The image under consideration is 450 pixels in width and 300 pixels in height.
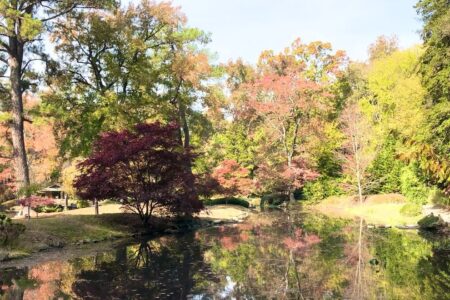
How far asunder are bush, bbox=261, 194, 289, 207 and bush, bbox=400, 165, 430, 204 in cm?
1383

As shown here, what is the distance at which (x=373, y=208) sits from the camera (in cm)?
2783

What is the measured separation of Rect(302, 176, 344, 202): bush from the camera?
3631cm

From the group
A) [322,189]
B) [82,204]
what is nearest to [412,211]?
[322,189]

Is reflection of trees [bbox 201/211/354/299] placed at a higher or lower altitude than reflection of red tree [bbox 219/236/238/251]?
lower

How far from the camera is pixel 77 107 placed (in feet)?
71.8

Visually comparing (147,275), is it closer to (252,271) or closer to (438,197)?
(252,271)

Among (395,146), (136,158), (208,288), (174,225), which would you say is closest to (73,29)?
(136,158)

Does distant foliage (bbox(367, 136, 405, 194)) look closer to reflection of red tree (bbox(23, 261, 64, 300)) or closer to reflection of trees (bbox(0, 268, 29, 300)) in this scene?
reflection of red tree (bbox(23, 261, 64, 300))

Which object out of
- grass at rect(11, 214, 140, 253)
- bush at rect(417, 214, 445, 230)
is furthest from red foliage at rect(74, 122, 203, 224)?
bush at rect(417, 214, 445, 230)

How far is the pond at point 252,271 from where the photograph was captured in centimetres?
843

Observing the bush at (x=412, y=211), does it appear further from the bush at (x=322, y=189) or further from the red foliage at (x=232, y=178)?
the red foliage at (x=232, y=178)

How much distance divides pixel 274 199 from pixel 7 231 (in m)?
29.5

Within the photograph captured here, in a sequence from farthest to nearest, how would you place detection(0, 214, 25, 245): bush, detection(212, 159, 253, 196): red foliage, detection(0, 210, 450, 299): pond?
detection(212, 159, 253, 196): red foliage < detection(0, 214, 25, 245): bush < detection(0, 210, 450, 299): pond

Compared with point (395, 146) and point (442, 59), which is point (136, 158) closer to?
point (442, 59)
